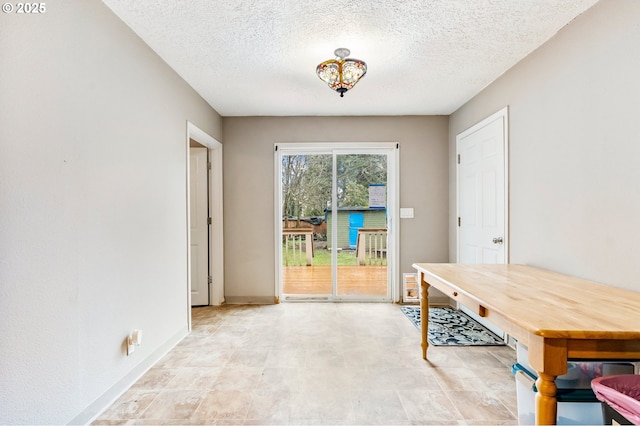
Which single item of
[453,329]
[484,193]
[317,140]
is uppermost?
[317,140]

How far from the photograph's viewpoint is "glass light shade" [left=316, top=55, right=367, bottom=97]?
86.7 inches

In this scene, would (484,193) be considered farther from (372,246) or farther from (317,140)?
(317,140)

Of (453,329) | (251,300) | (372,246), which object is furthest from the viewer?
(372,246)

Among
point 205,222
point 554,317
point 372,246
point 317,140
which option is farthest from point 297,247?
point 554,317

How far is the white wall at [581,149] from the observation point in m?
1.59

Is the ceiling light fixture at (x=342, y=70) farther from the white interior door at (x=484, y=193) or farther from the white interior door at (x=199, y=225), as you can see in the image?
the white interior door at (x=199, y=225)

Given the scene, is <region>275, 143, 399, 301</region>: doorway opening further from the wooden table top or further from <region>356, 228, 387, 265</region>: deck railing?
the wooden table top

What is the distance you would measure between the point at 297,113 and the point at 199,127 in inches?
48.7

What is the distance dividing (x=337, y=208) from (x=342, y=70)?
6.65 feet

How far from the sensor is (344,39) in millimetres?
2125

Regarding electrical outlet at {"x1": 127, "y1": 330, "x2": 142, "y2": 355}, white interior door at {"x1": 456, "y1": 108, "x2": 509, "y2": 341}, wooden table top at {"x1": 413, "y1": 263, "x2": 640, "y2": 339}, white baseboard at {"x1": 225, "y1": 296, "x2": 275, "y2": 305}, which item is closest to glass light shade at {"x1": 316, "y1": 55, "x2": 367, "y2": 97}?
white interior door at {"x1": 456, "y1": 108, "x2": 509, "y2": 341}

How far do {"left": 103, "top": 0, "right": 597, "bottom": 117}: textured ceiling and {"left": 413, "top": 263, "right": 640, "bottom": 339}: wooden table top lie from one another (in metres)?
1.66

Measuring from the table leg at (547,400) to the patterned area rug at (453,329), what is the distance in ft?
5.39

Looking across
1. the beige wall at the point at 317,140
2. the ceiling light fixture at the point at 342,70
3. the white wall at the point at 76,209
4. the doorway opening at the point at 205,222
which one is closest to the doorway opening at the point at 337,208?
the beige wall at the point at 317,140
